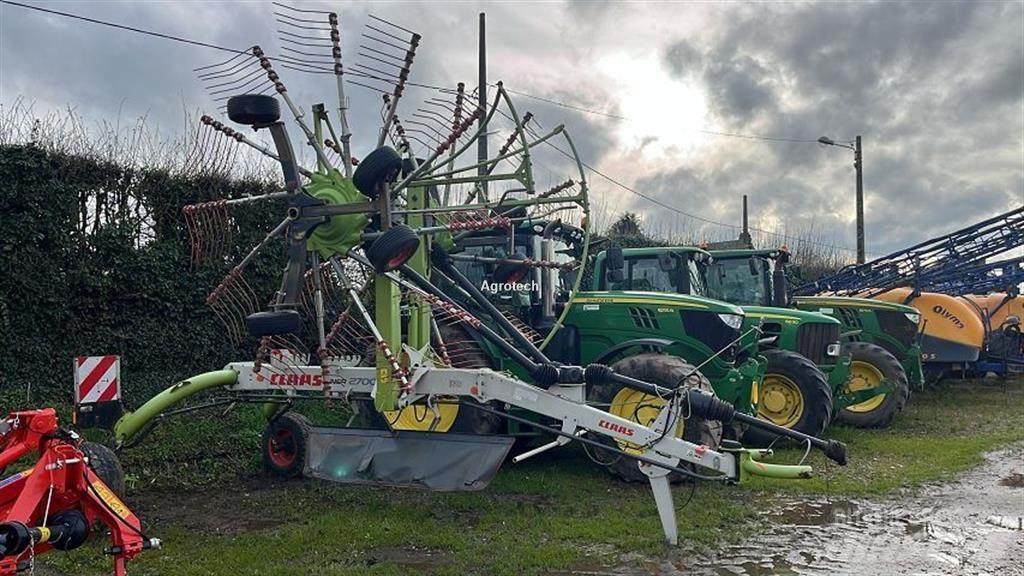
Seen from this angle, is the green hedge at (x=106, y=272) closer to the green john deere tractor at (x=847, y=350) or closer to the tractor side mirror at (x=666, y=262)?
the tractor side mirror at (x=666, y=262)

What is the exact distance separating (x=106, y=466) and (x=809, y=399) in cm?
683

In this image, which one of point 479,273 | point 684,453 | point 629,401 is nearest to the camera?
point 684,453

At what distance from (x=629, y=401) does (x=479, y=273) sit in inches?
89.4

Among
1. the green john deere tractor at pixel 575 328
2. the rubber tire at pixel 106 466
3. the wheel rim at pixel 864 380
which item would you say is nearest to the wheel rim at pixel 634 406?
the green john deere tractor at pixel 575 328

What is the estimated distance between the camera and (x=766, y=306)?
11102 millimetres

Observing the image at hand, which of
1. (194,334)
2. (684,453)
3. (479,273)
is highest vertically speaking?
(479,273)

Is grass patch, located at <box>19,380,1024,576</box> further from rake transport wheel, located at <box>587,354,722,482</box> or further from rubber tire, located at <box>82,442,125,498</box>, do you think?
rubber tire, located at <box>82,442,125,498</box>

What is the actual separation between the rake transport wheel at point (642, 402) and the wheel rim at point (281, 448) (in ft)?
8.56

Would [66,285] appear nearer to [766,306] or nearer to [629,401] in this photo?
[629,401]

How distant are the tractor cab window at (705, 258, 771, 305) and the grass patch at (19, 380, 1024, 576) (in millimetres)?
2489

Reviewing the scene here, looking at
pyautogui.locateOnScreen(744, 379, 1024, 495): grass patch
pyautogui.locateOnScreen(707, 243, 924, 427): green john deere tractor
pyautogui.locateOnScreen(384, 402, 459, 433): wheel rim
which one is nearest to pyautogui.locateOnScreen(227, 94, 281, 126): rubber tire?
pyautogui.locateOnScreen(384, 402, 459, 433): wheel rim

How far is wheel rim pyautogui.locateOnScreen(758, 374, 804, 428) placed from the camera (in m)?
9.47

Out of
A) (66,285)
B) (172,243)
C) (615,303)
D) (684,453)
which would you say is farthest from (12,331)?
(684,453)

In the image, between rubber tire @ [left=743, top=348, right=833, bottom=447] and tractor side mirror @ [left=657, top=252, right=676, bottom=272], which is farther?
tractor side mirror @ [left=657, top=252, right=676, bottom=272]
